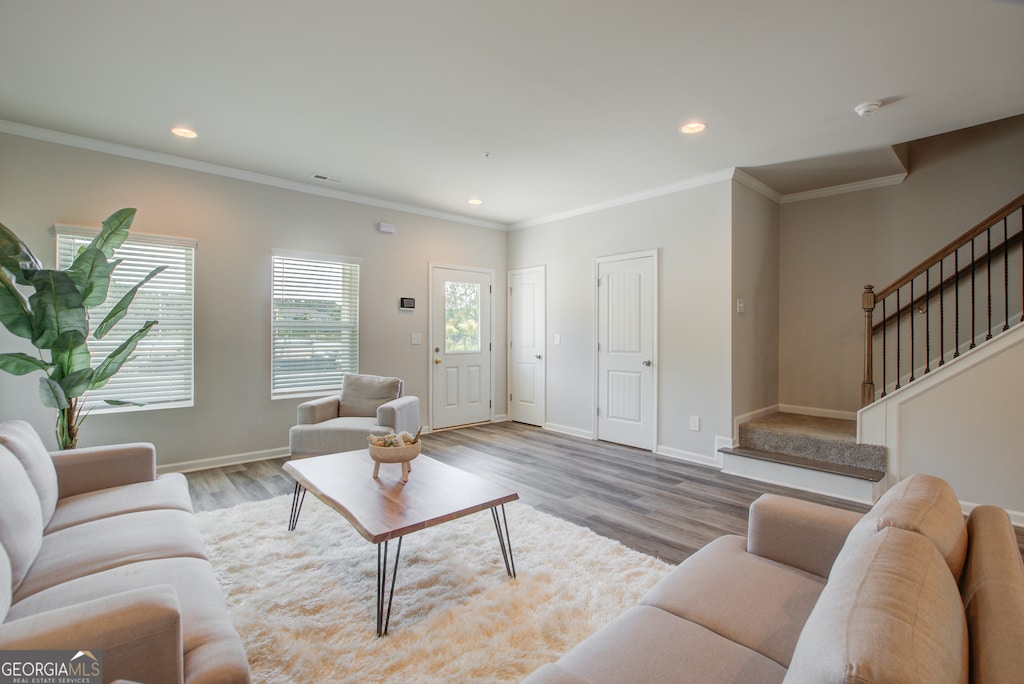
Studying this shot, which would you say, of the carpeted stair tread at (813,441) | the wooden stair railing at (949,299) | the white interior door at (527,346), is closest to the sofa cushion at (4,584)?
the carpeted stair tread at (813,441)

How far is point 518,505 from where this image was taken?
3336 millimetres

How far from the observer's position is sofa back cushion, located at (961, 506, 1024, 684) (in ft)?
2.44

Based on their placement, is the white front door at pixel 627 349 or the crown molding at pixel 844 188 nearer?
the crown molding at pixel 844 188

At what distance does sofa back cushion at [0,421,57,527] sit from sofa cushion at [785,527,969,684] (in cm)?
269

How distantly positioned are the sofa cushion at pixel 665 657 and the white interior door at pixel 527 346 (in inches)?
189

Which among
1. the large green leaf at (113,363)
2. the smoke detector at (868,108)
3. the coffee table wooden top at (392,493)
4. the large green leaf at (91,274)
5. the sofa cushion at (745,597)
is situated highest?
the smoke detector at (868,108)

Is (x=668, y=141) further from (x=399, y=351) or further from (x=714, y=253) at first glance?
(x=399, y=351)

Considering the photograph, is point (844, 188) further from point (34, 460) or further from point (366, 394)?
point (34, 460)

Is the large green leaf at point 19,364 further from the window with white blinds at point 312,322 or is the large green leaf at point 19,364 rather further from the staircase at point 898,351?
the staircase at point 898,351

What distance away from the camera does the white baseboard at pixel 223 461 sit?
405cm

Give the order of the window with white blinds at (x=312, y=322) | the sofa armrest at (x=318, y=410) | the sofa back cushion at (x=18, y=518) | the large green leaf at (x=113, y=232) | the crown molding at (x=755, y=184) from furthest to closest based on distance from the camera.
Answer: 1. the window with white blinds at (x=312, y=322)
2. the crown molding at (x=755, y=184)
3. the sofa armrest at (x=318, y=410)
4. the large green leaf at (x=113, y=232)
5. the sofa back cushion at (x=18, y=518)

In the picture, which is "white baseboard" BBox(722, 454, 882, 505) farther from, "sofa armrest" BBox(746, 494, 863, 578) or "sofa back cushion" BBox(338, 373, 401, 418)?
"sofa back cushion" BBox(338, 373, 401, 418)

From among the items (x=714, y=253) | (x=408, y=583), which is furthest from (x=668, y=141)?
(x=408, y=583)

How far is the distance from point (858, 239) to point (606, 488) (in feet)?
12.1
